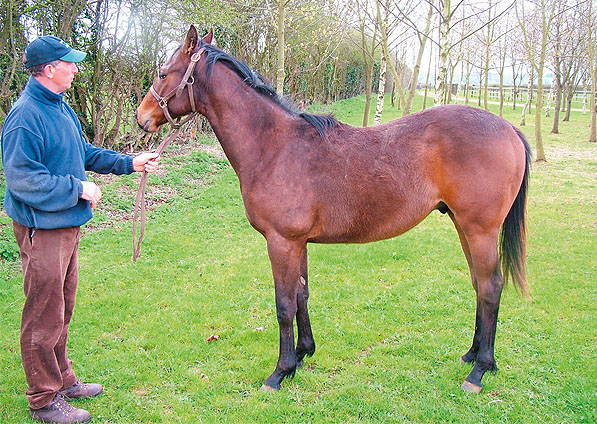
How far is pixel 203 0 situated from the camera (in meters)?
11.1

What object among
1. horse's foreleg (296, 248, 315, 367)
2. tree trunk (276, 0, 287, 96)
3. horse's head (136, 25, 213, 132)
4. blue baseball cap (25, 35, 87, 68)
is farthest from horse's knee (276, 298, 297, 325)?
tree trunk (276, 0, 287, 96)

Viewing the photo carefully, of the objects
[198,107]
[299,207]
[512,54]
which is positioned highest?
[512,54]

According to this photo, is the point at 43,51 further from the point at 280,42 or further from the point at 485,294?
the point at 280,42

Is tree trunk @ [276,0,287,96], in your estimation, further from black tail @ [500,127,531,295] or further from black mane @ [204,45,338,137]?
black tail @ [500,127,531,295]

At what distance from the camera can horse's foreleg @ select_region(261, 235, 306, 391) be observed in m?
3.36

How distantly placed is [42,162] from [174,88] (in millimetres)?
1038

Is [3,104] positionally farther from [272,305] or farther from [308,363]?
[308,363]

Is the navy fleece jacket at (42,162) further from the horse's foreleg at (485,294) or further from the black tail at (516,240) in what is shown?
the black tail at (516,240)

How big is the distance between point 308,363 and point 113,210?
17.4ft

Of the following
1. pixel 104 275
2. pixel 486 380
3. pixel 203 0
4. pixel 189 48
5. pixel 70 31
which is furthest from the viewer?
pixel 203 0

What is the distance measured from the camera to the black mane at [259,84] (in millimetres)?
3299

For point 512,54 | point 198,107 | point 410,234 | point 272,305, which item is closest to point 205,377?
point 272,305

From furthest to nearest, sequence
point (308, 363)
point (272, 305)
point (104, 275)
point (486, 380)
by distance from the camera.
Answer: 1. point (104, 275)
2. point (272, 305)
3. point (308, 363)
4. point (486, 380)

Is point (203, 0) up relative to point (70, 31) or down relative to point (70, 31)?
up
